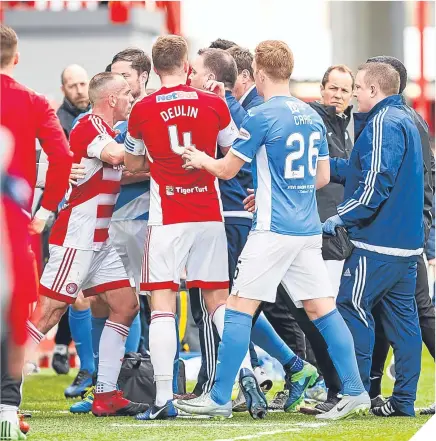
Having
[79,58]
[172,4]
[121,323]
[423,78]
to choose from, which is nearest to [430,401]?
[121,323]

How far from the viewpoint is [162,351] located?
21.4 ft

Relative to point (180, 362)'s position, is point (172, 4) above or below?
above

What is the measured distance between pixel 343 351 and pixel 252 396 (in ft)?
1.95

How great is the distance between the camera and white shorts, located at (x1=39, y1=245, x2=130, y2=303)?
22.6 feet

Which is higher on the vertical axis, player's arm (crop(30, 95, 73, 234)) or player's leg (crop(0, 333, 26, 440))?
player's arm (crop(30, 95, 73, 234))

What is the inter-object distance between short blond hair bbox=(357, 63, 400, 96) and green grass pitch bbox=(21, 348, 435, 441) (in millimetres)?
1785

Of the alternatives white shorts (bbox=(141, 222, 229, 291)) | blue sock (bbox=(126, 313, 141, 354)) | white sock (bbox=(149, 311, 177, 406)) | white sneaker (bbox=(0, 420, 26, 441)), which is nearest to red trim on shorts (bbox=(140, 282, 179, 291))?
white shorts (bbox=(141, 222, 229, 291))

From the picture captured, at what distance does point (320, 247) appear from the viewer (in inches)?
258

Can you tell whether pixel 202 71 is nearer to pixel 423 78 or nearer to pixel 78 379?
pixel 78 379

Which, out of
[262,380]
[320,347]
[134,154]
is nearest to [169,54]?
[134,154]

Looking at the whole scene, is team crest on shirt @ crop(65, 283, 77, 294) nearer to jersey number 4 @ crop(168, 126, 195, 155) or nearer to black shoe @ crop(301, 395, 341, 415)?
jersey number 4 @ crop(168, 126, 195, 155)

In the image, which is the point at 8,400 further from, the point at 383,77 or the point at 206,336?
the point at 383,77

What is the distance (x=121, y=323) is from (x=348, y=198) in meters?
1.45

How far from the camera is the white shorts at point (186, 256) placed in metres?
6.59
